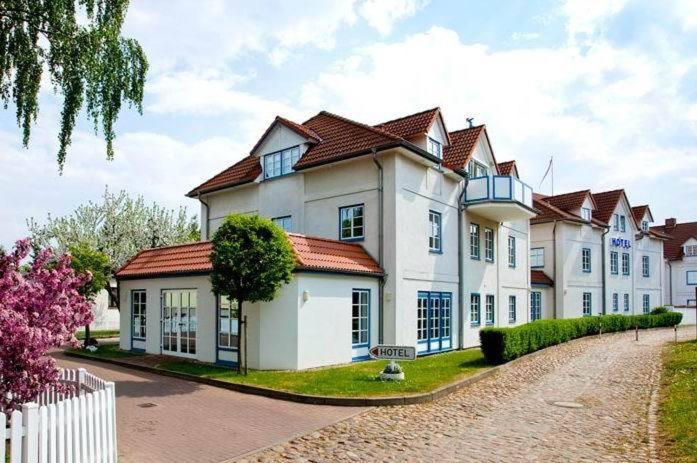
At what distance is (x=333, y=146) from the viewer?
19578 mm

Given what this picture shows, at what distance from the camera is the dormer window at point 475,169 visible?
888 inches

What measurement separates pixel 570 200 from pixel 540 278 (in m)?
6.40

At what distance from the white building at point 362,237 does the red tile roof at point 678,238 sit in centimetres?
3935

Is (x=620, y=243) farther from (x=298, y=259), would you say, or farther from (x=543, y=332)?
(x=298, y=259)

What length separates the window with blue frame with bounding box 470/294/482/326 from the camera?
22.6m

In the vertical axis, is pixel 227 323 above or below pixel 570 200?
below

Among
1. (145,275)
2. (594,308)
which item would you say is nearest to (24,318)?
(145,275)

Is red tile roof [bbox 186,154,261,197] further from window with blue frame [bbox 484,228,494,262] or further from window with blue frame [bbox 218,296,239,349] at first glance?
window with blue frame [bbox 484,228,494,262]

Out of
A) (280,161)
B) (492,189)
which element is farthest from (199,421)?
(492,189)

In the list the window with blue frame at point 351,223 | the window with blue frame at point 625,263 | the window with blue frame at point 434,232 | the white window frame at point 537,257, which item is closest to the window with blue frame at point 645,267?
the window with blue frame at point 625,263

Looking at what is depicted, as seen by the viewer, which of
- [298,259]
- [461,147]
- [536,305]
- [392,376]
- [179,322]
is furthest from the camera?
[536,305]

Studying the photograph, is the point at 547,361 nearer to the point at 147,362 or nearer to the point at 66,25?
the point at 147,362

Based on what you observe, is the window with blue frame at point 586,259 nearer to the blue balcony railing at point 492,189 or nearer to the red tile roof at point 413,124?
the blue balcony railing at point 492,189

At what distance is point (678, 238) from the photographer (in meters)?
55.9
